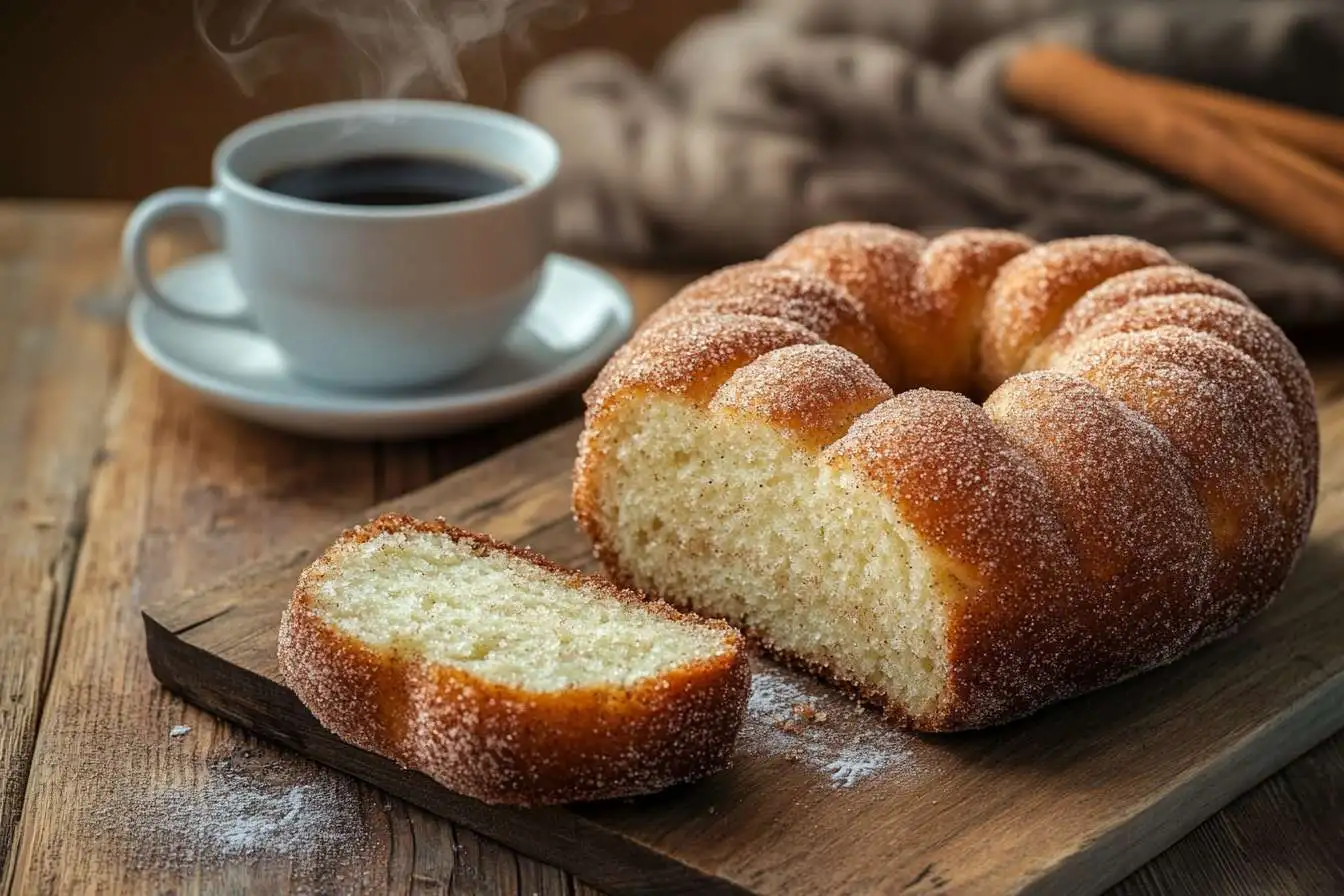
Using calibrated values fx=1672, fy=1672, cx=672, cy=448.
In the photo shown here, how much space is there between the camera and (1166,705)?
216cm

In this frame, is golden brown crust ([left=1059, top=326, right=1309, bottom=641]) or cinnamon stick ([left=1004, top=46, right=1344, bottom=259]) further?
cinnamon stick ([left=1004, top=46, right=1344, bottom=259])

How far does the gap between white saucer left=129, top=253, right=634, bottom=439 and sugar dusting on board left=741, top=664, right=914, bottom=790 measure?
98 cm

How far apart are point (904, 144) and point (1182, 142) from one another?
60 cm

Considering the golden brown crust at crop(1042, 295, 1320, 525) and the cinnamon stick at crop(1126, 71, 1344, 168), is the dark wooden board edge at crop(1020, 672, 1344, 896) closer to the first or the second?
the golden brown crust at crop(1042, 295, 1320, 525)

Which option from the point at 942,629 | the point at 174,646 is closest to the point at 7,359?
the point at 174,646

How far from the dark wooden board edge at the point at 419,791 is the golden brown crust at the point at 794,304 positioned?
2.66ft

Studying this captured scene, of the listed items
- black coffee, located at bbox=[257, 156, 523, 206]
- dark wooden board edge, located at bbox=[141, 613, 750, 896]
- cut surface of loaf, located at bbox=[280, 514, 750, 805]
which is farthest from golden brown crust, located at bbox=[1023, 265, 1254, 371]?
black coffee, located at bbox=[257, 156, 523, 206]

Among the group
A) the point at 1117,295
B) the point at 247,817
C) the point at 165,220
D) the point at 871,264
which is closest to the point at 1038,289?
the point at 1117,295

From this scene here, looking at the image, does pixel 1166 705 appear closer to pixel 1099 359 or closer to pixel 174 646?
pixel 1099 359

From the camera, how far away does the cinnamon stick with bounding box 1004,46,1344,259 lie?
334 centimetres

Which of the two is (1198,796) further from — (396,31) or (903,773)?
(396,31)

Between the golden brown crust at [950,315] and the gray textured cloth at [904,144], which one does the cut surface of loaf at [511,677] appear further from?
the gray textured cloth at [904,144]

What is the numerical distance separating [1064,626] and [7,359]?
2.37 meters

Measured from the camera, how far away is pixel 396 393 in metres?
3.14
